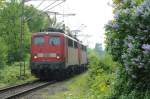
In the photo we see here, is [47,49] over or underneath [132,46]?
over

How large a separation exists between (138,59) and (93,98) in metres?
3.75

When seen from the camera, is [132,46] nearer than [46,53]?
Yes

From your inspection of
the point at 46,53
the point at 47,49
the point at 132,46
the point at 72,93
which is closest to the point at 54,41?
the point at 47,49

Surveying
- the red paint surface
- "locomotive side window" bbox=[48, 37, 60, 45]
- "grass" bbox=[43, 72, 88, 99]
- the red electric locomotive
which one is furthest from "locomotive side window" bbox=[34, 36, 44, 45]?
"grass" bbox=[43, 72, 88, 99]

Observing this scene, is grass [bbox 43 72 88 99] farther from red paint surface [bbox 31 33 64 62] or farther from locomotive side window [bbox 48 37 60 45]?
locomotive side window [bbox 48 37 60 45]

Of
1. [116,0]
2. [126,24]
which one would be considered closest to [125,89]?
[126,24]

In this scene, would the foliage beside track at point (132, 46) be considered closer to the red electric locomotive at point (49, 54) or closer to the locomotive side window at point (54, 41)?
the red electric locomotive at point (49, 54)

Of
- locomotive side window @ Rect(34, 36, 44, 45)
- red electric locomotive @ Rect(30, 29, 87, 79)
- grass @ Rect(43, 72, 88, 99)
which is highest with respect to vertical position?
locomotive side window @ Rect(34, 36, 44, 45)

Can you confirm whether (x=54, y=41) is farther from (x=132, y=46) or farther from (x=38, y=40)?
(x=132, y=46)

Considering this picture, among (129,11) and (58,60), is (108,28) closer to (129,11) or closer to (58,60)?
(129,11)

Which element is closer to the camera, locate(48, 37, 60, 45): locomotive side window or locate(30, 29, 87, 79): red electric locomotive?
locate(30, 29, 87, 79): red electric locomotive

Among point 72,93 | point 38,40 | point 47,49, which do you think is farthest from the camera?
point 38,40

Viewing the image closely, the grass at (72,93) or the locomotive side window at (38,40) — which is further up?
the locomotive side window at (38,40)

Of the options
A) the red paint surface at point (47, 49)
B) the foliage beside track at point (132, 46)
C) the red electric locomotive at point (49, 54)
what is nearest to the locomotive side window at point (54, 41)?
the red electric locomotive at point (49, 54)
